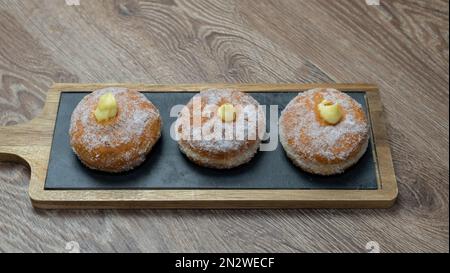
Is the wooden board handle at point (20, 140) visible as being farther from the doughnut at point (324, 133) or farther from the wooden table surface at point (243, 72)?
the doughnut at point (324, 133)

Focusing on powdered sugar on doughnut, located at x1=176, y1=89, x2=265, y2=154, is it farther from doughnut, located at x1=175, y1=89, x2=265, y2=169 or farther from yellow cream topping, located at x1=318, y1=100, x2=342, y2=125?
yellow cream topping, located at x1=318, y1=100, x2=342, y2=125

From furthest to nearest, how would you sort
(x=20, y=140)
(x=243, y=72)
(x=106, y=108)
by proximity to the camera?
1. (x=243, y=72)
2. (x=20, y=140)
3. (x=106, y=108)

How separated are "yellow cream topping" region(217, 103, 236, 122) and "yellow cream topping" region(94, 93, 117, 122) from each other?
303 mm

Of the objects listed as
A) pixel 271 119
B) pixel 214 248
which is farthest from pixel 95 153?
pixel 271 119

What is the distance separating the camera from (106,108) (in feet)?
5.15

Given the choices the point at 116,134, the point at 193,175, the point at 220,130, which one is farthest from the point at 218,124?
the point at 116,134

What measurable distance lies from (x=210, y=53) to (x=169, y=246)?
0.77 metres

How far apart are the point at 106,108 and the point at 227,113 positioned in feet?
1.12

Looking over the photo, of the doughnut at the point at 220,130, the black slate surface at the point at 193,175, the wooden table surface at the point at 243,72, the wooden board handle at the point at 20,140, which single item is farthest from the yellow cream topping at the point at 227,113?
the wooden board handle at the point at 20,140

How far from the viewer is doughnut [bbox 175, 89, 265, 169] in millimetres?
1582

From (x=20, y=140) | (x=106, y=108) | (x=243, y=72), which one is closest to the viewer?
(x=106, y=108)

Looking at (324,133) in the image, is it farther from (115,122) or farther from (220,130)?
(115,122)

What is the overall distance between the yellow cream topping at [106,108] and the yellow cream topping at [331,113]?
0.59m

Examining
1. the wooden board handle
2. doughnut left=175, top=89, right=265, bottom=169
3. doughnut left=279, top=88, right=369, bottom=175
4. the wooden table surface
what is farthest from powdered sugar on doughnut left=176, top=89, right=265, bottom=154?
the wooden board handle
